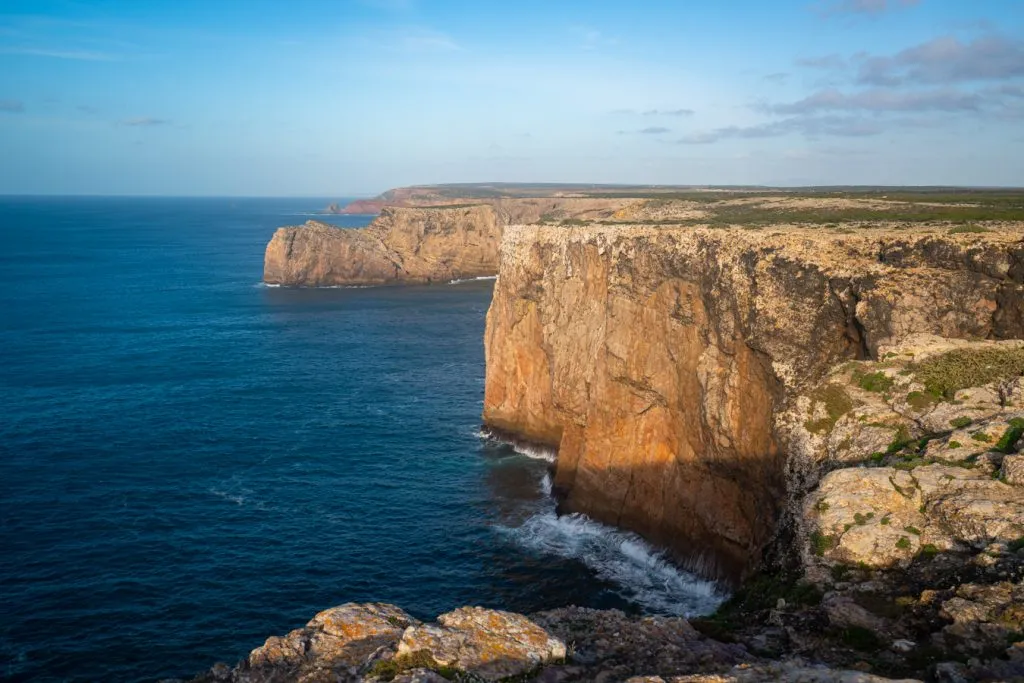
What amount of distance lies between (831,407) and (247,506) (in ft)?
113

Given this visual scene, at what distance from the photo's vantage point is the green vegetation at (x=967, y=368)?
2923cm

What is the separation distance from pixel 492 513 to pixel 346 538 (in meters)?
9.33

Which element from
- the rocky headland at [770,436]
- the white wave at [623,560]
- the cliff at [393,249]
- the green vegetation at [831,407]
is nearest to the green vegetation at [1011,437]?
the rocky headland at [770,436]

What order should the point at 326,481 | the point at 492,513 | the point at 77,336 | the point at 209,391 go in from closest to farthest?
the point at 492,513 < the point at 326,481 < the point at 209,391 < the point at 77,336

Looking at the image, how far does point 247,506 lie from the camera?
152 ft

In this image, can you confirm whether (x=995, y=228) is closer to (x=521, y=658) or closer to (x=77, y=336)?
(x=521, y=658)

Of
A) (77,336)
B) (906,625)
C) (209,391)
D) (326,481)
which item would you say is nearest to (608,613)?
(906,625)

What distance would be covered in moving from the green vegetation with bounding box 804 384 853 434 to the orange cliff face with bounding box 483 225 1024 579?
4.96 feet

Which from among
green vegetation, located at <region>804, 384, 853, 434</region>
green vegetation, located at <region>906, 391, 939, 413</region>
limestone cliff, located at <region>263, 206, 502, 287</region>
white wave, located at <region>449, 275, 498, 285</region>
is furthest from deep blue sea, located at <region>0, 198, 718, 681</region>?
white wave, located at <region>449, 275, 498, 285</region>

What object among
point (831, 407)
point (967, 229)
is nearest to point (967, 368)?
point (831, 407)

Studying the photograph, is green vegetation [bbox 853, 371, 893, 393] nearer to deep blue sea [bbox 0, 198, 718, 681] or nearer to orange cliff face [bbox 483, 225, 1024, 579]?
orange cliff face [bbox 483, 225, 1024, 579]

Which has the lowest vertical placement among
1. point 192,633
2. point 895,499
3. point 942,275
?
point 192,633

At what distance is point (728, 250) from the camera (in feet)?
128

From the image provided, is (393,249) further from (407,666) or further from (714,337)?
(407,666)
